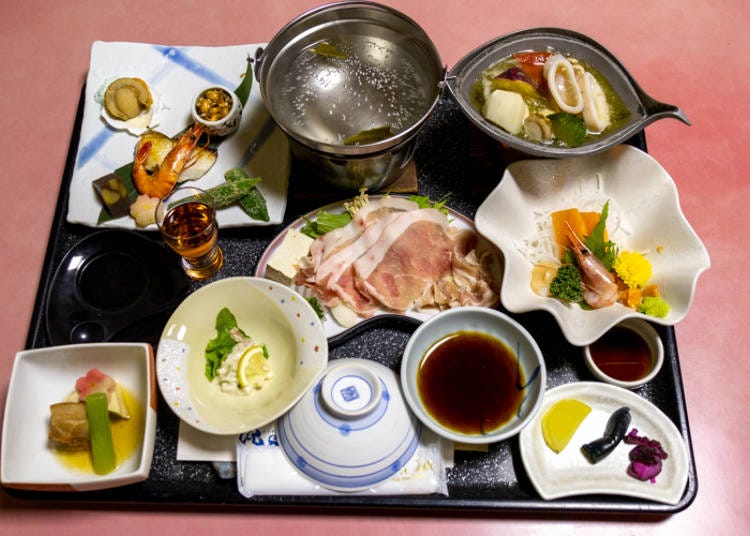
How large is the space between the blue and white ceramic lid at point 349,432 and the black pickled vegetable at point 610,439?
537 mm

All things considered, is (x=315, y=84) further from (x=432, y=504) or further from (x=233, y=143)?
(x=432, y=504)

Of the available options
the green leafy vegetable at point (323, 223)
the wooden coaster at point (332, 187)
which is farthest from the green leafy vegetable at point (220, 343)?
the wooden coaster at point (332, 187)

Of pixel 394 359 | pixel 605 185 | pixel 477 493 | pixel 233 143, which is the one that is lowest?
Result: pixel 477 493

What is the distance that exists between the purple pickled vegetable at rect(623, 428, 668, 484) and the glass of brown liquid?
1511 mm

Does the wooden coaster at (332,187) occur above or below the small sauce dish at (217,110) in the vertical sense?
below

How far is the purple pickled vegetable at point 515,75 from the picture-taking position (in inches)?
86.8

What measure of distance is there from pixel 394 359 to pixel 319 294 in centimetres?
34

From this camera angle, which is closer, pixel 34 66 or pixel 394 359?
pixel 394 359

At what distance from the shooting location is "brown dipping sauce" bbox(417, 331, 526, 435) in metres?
1.87

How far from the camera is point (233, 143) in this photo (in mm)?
2375

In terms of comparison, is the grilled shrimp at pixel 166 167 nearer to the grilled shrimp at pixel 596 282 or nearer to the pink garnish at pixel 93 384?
the pink garnish at pixel 93 384

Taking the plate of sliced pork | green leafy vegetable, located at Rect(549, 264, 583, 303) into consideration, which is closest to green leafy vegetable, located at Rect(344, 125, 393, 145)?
the plate of sliced pork

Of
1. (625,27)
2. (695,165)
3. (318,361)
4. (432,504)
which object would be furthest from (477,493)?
(625,27)

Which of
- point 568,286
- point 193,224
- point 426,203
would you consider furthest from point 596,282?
point 193,224
